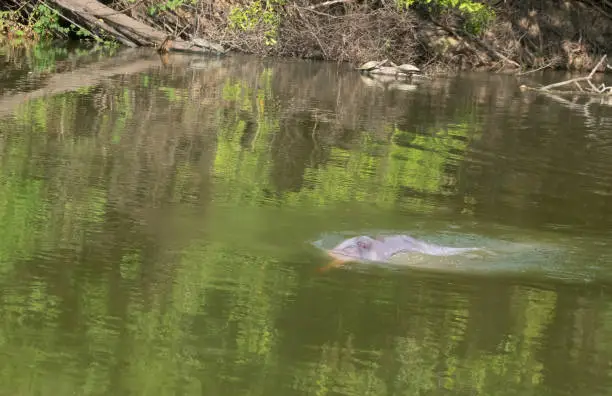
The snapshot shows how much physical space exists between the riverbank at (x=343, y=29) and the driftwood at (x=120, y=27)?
28 mm

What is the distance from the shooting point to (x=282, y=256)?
22.3 ft

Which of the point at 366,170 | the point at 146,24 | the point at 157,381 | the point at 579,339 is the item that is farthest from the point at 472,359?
the point at 146,24

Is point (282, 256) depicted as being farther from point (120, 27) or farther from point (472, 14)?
point (472, 14)

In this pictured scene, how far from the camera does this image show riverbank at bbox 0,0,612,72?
2612cm

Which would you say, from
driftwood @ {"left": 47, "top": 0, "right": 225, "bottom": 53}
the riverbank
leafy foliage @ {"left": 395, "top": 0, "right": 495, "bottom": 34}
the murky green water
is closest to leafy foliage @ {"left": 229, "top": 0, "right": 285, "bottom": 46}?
the riverbank

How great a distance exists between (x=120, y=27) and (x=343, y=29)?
6.28m

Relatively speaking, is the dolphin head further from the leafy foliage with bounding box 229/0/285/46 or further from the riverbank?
the leafy foliage with bounding box 229/0/285/46

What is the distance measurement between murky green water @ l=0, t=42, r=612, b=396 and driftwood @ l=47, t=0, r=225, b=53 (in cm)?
1252

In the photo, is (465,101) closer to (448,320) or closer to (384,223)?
(384,223)

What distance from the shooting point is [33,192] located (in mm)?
8031

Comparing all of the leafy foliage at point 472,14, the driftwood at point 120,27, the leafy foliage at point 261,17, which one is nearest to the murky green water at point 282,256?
the leafy foliage at point 261,17

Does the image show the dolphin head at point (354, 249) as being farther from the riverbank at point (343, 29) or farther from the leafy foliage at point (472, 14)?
the leafy foliage at point (472, 14)

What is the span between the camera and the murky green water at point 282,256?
489 centimetres

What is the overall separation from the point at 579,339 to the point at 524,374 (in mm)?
782
